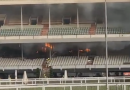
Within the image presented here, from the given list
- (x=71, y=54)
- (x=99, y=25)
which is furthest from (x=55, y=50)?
(x=99, y=25)

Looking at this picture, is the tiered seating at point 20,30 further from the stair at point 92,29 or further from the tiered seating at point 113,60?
the tiered seating at point 113,60

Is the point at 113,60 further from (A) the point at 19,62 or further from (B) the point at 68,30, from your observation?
(A) the point at 19,62

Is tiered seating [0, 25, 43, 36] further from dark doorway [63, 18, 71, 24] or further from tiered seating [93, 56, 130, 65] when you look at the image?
tiered seating [93, 56, 130, 65]

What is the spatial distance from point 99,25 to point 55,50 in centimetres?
387

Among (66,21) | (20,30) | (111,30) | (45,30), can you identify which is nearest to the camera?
(111,30)

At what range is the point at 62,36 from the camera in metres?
31.0

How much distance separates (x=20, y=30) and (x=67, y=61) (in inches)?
170

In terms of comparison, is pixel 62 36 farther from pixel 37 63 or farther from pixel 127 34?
pixel 127 34

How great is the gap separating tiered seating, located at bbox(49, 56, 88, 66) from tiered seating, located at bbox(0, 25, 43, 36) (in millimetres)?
2382

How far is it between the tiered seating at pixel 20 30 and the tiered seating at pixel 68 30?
1052 mm

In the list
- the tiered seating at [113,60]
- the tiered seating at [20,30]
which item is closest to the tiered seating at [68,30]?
the tiered seating at [20,30]

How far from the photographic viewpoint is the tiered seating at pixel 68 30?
31391 mm

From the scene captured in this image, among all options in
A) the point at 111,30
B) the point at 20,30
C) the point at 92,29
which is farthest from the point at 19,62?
the point at 111,30

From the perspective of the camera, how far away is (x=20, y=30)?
32188 mm
